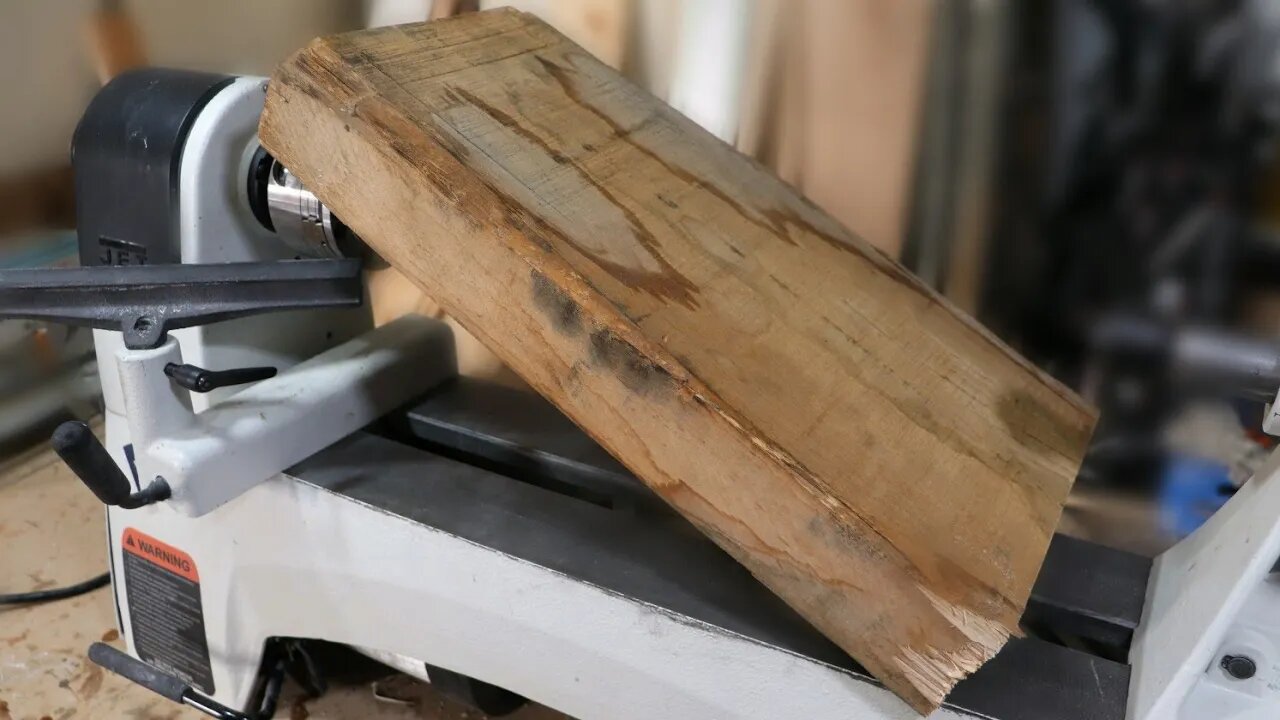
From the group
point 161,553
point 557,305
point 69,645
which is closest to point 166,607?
point 161,553

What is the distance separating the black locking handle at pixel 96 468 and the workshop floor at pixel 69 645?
353 millimetres

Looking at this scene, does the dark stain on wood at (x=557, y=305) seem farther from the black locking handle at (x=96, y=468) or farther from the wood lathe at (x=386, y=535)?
the black locking handle at (x=96, y=468)

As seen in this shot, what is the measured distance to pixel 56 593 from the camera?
3.72 ft

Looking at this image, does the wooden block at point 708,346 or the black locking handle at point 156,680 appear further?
the black locking handle at point 156,680

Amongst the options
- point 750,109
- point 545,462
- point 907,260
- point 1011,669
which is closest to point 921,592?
point 1011,669

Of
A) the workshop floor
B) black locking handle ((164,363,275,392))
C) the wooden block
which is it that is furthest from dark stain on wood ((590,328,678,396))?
the workshop floor

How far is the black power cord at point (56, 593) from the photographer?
112cm

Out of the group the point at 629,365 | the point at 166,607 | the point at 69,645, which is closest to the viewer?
the point at 629,365

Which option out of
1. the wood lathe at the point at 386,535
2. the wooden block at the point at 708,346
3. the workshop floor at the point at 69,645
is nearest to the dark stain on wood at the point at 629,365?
the wooden block at the point at 708,346

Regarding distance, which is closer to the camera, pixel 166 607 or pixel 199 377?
pixel 199 377

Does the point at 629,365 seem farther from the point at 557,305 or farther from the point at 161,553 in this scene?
the point at 161,553

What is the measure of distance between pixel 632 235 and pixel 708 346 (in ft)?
0.41

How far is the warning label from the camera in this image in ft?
2.97

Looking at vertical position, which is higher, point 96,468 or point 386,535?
point 96,468
